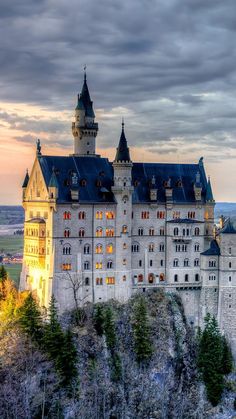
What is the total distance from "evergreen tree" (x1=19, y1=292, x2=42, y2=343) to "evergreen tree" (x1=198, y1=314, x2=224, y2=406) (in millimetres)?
25986

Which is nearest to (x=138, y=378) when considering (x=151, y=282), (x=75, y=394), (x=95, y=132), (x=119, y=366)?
(x=119, y=366)

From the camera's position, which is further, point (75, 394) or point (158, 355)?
point (158, 355)

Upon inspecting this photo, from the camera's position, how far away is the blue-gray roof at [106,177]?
118 meters

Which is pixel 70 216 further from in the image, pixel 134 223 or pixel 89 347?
pixel 89 347

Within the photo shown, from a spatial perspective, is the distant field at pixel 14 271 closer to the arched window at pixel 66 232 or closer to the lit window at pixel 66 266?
the lit window at pixel 66 266

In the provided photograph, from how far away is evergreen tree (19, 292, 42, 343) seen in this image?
107 m

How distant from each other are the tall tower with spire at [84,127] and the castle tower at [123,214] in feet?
36.2

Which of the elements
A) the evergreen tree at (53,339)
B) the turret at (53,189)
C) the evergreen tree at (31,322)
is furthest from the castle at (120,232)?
the evergreen tree at (53,339)

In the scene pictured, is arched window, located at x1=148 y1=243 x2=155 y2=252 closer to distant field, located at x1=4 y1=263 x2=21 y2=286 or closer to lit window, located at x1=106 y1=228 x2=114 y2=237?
lit window, located at x1=106 y1=228 x2=114 y2=237

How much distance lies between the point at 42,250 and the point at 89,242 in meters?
7.52

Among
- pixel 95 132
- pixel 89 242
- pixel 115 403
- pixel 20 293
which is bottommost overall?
pixel 115 403

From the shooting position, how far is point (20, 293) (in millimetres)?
121938

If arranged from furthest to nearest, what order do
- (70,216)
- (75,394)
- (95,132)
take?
(95,132), (70,216), (75,394)

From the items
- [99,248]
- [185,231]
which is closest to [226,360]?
[185,231]
